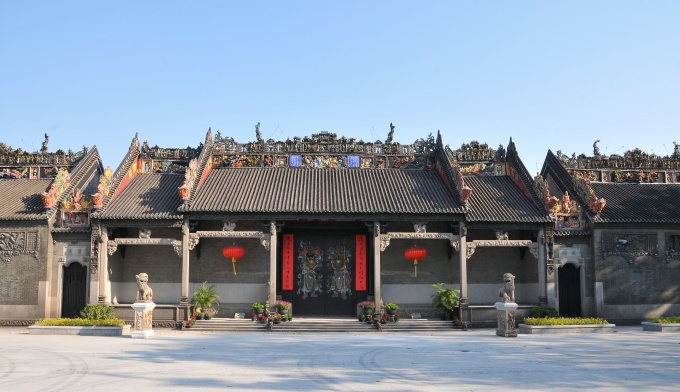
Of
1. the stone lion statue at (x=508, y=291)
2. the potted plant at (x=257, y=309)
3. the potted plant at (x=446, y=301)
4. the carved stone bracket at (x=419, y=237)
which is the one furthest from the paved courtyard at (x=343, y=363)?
the carved stone bracket at (x=419, y=237)

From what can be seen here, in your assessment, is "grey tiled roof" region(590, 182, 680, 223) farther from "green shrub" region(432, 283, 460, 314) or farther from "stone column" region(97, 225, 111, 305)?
"stone column" region(97, 225, 111, 305)

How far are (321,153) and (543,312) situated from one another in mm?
10793

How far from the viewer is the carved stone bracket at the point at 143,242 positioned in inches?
908

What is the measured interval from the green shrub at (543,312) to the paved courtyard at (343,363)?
8.76 ft

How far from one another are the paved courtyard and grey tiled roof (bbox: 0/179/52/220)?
5573 millimetres

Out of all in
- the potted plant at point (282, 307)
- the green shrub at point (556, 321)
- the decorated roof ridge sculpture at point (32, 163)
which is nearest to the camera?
the green shrub at point (556, 321)

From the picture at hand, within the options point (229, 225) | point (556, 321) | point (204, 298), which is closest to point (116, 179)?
point (229, 225)

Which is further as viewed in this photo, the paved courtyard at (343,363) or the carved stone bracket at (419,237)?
the carved stone bracket at (419,237)

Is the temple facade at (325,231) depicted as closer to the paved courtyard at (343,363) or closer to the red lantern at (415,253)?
the red lantern at (415,253)

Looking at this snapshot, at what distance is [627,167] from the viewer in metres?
27.7

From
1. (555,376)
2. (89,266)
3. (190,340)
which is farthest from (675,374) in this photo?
(89,266)

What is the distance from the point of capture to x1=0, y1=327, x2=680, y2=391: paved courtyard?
11289 millimetres

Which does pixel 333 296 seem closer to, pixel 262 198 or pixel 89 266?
pixel 262 198

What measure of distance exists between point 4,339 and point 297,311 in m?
10.1
